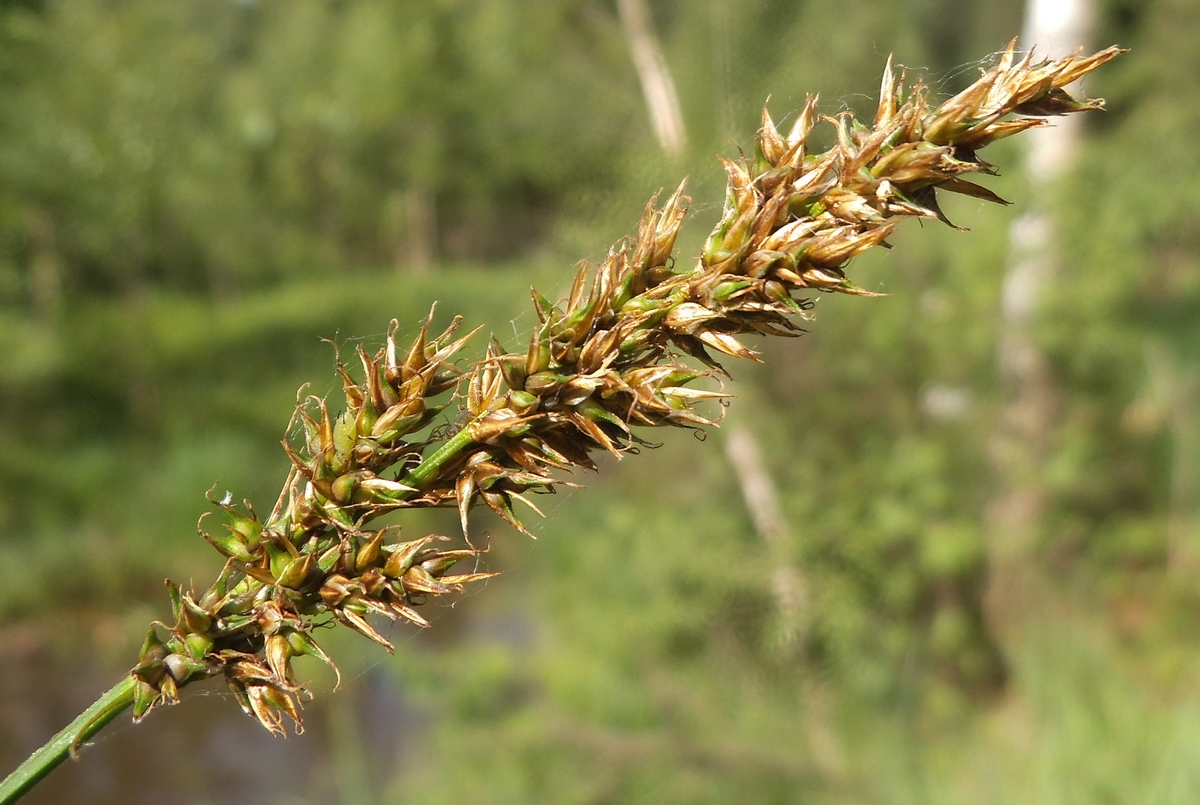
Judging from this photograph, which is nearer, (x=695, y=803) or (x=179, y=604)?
(x=179, y=604)

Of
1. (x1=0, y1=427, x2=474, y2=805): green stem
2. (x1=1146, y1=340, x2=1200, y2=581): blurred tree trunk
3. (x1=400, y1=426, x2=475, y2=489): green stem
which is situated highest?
(x1=1146, y1=340, x2=1200, y2=581): blurred tree trunk

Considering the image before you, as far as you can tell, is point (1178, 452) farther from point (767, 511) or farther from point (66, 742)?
point (66, 742)

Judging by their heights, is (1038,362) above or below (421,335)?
above

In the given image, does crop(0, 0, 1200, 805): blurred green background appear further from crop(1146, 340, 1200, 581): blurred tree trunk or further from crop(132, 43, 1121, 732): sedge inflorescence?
crop(132, 43, 1121, 732): sedge inflorescence

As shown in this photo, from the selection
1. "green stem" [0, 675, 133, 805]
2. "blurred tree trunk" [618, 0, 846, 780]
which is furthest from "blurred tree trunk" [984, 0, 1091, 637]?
"green stem" [0, 675, 133, 805]

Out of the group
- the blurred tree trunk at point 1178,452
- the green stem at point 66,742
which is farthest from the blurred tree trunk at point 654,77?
the blurred tree trunk at point 1178,452

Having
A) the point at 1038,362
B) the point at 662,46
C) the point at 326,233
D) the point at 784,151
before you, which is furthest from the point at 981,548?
the point at 326,233

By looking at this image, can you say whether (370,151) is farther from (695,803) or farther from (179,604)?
(179,604)
